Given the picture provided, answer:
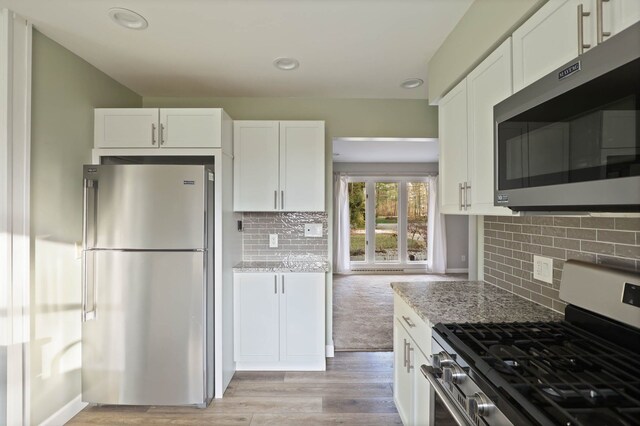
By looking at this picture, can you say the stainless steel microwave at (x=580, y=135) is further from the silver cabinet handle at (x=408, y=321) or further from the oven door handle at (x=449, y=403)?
the silver cabinet handle at (x=408, y=321)

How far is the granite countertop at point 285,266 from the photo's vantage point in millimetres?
2701

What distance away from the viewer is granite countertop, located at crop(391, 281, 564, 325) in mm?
1461

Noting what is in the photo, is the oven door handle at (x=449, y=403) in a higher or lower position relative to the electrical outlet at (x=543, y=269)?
lower

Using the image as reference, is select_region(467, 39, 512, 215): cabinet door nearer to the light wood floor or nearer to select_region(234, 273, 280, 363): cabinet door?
the light wood floor

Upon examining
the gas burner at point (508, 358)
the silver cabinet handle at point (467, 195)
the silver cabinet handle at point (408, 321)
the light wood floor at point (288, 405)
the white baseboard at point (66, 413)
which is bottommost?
the light wood floor at point (288, 405)

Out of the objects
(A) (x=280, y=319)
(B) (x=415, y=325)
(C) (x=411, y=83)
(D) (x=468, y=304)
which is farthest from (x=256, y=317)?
(C) (x=411, y=83)

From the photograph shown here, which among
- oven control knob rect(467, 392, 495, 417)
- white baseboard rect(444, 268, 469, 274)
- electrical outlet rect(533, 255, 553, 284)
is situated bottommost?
white baseboard rect(444, 268, 469, 274)

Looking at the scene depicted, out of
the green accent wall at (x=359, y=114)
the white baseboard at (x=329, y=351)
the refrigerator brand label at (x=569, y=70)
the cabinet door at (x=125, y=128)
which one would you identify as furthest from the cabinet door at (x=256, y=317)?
the refrigerator brand label at (x=569, y=70)

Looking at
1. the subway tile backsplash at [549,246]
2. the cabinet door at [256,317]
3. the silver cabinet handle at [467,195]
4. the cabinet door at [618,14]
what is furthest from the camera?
the cabinet door at [256,317]

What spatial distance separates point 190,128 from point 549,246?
2.43 meters

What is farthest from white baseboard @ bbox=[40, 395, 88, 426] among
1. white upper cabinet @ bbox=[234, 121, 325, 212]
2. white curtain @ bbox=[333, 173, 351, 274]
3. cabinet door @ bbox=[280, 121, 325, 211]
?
white curtain @ bbox=[333, 173, 351, 274]

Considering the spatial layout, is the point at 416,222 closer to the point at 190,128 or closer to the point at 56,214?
the point at 190,128

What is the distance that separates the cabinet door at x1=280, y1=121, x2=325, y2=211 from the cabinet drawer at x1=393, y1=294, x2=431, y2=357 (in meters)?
1.15

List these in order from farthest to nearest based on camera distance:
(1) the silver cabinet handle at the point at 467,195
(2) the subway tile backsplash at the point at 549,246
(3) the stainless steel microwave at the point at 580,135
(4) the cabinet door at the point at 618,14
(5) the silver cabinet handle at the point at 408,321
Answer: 1. (5) the silver cabinet handle at the point at 408,321
2. (1) the silver cabinet handle at the point at 467,195
3. (2) the subway tile backsplash at the point at 549,246
4. (4) the cabinet door at the point at 618,14
5. (3) the stainless steel microwave at the point at 580,135
